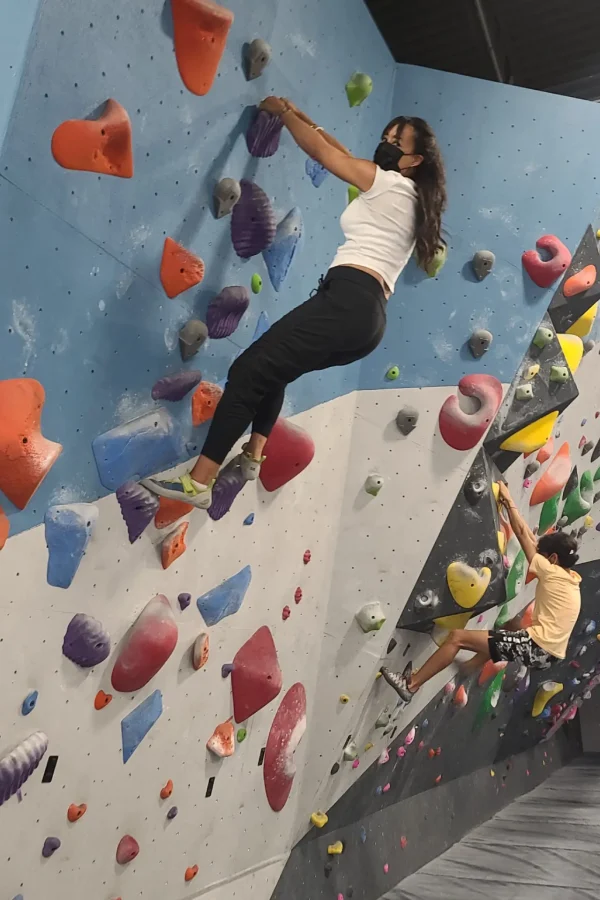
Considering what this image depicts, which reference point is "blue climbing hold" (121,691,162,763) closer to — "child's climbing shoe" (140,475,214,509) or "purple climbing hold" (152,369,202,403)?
"child's climbing shoe" (140,475,214,509)

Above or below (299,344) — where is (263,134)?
above

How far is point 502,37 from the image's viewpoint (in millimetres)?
3477

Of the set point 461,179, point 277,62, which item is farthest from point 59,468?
point 461,179

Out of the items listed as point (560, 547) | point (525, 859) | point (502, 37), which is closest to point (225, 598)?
point (560, 547)

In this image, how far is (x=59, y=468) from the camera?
72.6 inches

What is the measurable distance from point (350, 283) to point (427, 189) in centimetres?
33

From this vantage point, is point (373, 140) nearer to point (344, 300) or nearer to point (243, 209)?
point (243, 209)

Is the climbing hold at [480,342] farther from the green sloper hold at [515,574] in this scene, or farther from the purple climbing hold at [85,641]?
the purple climbing hold at [85,641]

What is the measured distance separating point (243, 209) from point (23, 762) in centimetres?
163

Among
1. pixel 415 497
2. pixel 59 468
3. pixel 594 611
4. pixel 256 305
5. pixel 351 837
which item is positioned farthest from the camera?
pixel 594 611

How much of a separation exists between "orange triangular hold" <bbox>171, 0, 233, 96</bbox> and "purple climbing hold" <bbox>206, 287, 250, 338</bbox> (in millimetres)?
546

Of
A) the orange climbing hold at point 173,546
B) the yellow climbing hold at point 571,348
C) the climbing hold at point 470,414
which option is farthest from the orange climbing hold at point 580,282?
the orange climbing hold at point 173,546

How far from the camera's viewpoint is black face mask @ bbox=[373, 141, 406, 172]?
6.67ft

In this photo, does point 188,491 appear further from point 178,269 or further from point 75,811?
point 75,811
